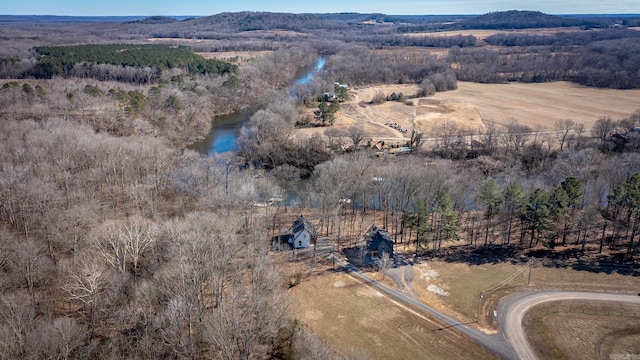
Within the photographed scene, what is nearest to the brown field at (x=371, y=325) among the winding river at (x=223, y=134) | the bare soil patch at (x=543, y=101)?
the winding river at (x=223, y=134)

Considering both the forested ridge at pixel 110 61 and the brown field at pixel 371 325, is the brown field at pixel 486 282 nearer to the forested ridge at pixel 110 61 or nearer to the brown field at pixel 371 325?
the brown field at pixel 371 325

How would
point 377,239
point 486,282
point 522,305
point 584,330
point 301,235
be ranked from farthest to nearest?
point 301,235
point 377,239
point 486,282
point 522,305
point 584,330

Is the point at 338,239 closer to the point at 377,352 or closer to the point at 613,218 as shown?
the point at 377,352

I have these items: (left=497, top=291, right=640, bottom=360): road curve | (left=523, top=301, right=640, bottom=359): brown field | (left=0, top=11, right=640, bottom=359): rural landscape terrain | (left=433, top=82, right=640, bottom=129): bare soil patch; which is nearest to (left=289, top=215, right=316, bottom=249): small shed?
(left=0, top=11, right=640, bottom=359): rural landscape terrain

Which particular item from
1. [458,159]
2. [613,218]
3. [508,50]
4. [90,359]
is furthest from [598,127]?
[508,50]

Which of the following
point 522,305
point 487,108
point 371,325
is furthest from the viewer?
point 487,108

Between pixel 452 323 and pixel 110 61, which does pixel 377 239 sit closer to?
pixel 452 323

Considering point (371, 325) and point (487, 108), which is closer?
point (371, 325)

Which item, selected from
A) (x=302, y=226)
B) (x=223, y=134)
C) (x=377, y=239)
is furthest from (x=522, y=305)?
(x=223, y=134)
